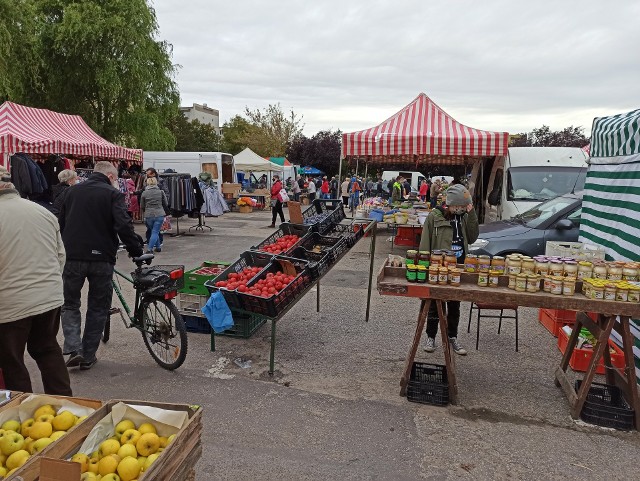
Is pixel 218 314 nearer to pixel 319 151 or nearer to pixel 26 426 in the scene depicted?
pixel 26 426

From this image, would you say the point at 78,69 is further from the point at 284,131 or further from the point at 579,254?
the point at 284,131

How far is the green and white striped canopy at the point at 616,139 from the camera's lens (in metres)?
4.98

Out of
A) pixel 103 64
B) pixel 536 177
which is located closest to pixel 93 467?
pixel 536 177

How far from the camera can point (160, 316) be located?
16.2 ft

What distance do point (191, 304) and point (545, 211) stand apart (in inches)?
254

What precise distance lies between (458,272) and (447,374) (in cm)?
90

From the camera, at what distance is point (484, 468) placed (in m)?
3.42

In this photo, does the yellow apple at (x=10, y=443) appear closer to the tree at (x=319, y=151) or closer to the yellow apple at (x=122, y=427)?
the yellow apple at (x=122, y=427)

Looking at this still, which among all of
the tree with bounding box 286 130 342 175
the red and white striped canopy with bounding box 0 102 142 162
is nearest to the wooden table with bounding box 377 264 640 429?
the red and white striped canopy with bounding box 0 102 142 162

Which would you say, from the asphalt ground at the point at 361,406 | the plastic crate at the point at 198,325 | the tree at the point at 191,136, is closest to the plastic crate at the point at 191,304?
the plastic crate at the point at 198,325

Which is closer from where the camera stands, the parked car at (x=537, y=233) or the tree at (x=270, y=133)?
the parked car at (x=537, y=233)

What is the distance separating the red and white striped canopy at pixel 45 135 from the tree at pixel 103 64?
5.58m

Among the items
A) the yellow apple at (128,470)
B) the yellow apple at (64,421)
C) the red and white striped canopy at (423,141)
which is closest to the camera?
the yellow apple at (128,470)

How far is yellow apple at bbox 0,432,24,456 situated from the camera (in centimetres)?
220
